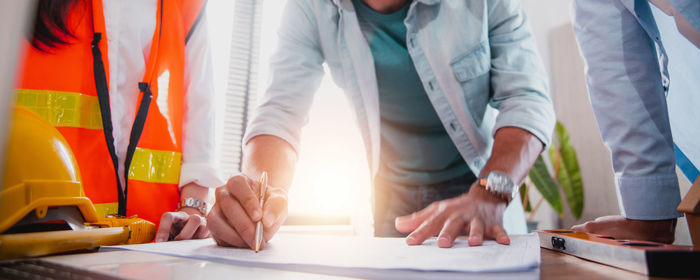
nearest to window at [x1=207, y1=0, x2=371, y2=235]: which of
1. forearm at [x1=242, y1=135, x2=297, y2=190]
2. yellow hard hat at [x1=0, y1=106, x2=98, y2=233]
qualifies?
forearm at [x1=242, y1=135, x2=297, y2=190]

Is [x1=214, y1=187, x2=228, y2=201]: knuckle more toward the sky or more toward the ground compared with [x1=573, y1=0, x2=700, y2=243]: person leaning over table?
more toward the ground

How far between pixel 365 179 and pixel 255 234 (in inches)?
34.2

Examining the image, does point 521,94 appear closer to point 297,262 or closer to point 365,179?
point 365,179

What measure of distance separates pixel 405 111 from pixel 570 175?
2.60 m

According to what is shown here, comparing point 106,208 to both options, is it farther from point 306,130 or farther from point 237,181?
point 306,130

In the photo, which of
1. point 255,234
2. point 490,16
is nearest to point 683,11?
point 490,16

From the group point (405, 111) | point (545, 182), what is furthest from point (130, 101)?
point (545, 182)

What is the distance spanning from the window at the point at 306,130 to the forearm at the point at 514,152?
1.68 meters

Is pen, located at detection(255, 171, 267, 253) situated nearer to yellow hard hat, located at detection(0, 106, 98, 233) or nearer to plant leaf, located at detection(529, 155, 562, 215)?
yellow hard hat, located at detection(0, 106, 98, 233)

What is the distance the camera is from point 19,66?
221 millimetres

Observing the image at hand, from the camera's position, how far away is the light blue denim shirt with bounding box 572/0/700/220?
2.54ft

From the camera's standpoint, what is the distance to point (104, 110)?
2.90 feet

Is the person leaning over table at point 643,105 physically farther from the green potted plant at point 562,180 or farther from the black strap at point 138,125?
the green potted plant at point 562,180

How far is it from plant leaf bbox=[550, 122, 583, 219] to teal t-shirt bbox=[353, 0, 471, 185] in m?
2.41
